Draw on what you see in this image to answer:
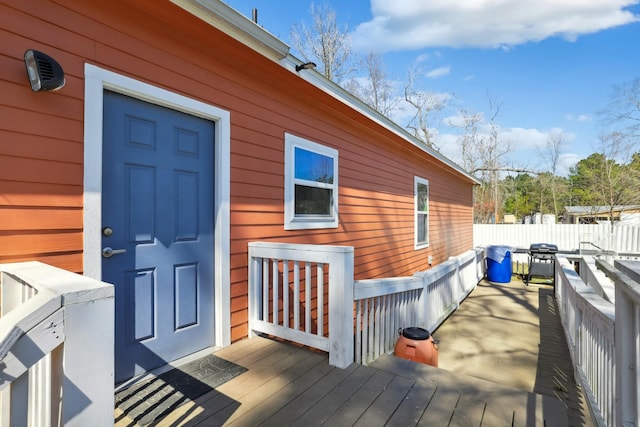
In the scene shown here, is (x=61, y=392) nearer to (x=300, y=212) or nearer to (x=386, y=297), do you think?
(x=386, y=297)

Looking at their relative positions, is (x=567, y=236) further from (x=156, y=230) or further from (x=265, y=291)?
(x=156, y=230)

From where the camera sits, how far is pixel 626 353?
1.48 m

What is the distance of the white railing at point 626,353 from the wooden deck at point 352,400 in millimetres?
441

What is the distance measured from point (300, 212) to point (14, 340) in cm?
302

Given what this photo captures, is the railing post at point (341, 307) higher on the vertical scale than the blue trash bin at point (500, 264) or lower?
higher

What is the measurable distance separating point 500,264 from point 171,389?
9.71 m

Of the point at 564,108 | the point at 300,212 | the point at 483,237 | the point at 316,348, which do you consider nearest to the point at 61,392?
the point at 316,348

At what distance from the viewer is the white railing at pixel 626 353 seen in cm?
138

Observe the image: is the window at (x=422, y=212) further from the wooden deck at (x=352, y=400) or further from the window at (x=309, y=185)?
the wooden deck at (x=352, y=400)

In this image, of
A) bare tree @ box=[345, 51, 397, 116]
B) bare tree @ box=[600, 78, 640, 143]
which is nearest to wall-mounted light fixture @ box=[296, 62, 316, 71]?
bare tree @ box=[345, 51, 397, 116]

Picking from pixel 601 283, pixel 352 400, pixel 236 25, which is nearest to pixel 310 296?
pixel 352 400

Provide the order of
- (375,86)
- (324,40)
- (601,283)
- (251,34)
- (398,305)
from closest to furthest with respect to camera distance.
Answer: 1. (251,34)
2. (398,305)
3. (601,283)
4. (324,40)
5. (375,86)

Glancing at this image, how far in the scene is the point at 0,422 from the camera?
1.37 m

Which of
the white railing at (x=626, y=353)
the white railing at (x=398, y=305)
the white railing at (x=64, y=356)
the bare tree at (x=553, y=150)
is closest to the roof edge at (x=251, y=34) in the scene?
the white railing at (x=64, y=356)
